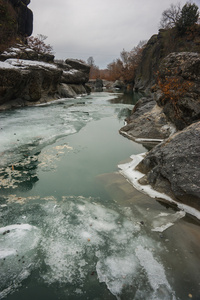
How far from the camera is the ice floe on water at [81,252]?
230 centimetres

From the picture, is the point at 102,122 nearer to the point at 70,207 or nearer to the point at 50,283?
the point at 70,207

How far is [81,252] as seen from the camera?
8.92 ft

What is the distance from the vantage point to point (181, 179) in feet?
12.3

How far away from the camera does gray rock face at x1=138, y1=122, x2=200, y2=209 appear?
3.60 meters

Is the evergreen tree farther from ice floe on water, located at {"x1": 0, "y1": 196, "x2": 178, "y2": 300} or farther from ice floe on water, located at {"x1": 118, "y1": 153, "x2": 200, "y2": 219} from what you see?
ice floe on water, located at {"x1": 0, "y1": 196, "x2": 178, "y2": 300}

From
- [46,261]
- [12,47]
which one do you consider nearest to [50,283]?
[46,261]

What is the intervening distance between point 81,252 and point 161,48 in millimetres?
34254

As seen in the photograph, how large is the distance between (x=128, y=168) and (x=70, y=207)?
2.21 metres

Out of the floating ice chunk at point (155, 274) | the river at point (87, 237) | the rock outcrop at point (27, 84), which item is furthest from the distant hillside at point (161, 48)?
the floating ice chunk at point (155, 274)

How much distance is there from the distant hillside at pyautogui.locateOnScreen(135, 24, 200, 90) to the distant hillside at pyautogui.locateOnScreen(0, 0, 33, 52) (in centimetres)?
1647

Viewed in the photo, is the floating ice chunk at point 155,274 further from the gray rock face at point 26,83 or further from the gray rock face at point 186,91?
the gray rock face at point 26,83

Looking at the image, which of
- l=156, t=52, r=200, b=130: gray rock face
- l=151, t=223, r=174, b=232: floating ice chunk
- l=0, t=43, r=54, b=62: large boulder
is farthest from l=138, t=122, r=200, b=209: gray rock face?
l=0, t=43, r=54, b=62: large boulder

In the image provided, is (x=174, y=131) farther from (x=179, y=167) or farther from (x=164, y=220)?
(x=164, y=220)

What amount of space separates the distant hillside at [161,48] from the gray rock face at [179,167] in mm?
21015
